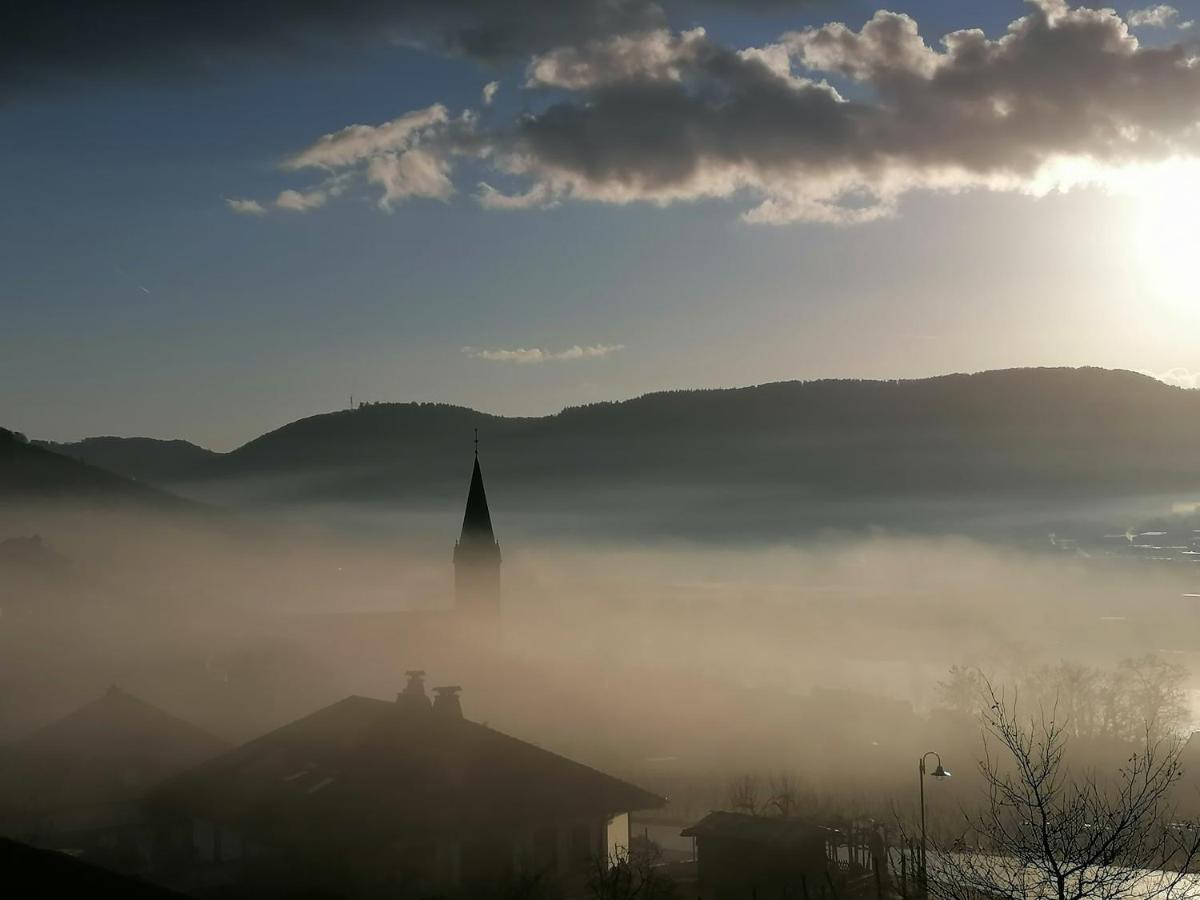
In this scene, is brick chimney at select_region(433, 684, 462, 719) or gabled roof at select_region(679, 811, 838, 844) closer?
brick chimney at select_region(433, 684, 462, 719)

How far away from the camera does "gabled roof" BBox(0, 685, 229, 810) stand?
53.2m

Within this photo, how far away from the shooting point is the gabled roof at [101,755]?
53.2 metres

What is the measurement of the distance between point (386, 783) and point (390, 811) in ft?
6.35

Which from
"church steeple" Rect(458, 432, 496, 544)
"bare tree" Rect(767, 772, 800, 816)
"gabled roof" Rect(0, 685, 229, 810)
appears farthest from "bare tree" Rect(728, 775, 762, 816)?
"gabled roof" Rect(0, 685, 229, 810)

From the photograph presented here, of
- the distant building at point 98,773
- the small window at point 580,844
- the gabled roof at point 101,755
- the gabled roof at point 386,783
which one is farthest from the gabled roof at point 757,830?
the gabled roof at point 101,755

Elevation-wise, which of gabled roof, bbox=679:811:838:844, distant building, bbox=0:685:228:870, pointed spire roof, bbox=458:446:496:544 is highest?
pointed spire roof, bbox=458:446:496:544

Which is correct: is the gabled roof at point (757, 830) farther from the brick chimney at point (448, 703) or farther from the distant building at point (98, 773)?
the distant building at point (98, 773)

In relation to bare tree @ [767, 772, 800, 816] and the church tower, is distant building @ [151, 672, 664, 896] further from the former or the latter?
the church tower

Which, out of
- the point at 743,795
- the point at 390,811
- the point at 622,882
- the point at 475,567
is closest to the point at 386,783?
the point at 390,811

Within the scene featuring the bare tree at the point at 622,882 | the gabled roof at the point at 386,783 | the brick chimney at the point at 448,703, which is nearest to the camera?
the bare tree at the point at 622,882

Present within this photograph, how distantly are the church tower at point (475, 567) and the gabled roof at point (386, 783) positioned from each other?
250 ft

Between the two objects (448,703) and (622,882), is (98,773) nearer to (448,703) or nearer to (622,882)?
(448,703)

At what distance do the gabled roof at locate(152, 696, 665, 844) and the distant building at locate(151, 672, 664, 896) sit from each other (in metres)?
0.06

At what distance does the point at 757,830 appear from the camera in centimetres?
5478
